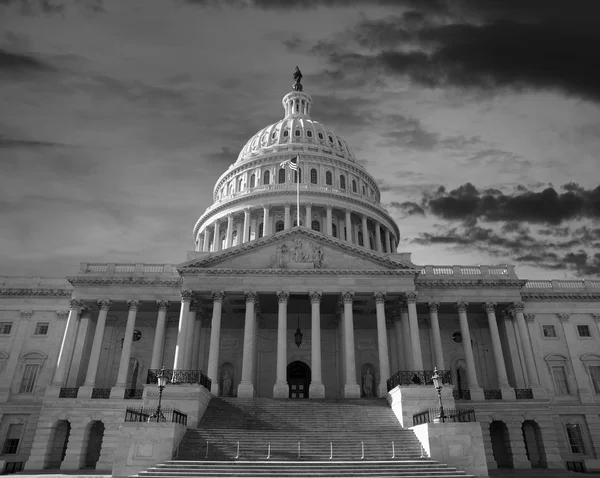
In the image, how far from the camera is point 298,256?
4431 cm

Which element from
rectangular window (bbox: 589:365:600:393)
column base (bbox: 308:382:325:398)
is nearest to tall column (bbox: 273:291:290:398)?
column base (bbox: 308:382:325:398)

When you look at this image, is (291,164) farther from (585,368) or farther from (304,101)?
(304,101)

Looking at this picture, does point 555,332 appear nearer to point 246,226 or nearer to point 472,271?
point 472,271

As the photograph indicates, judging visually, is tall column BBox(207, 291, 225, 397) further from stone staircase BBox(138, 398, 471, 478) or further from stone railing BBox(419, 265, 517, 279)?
stone railing BBox(419, 265, 517, 279)

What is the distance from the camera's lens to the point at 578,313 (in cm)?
5031

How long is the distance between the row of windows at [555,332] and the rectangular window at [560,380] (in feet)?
9.81

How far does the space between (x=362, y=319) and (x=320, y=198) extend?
75.2ft

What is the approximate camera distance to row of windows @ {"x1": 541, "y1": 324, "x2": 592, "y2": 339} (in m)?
49.4

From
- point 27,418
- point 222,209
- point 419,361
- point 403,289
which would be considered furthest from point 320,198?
point 27,418

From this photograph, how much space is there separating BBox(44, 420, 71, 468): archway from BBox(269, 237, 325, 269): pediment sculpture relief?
21422 mm

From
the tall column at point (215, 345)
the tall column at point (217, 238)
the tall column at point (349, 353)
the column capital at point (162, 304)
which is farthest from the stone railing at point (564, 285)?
the tall column at point (217, 238)

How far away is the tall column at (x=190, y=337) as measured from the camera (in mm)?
41062

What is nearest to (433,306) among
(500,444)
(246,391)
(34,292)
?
(500,444)

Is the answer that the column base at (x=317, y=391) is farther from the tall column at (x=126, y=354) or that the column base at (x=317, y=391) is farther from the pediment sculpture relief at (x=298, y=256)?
the tall column at (x=126, y=354)
